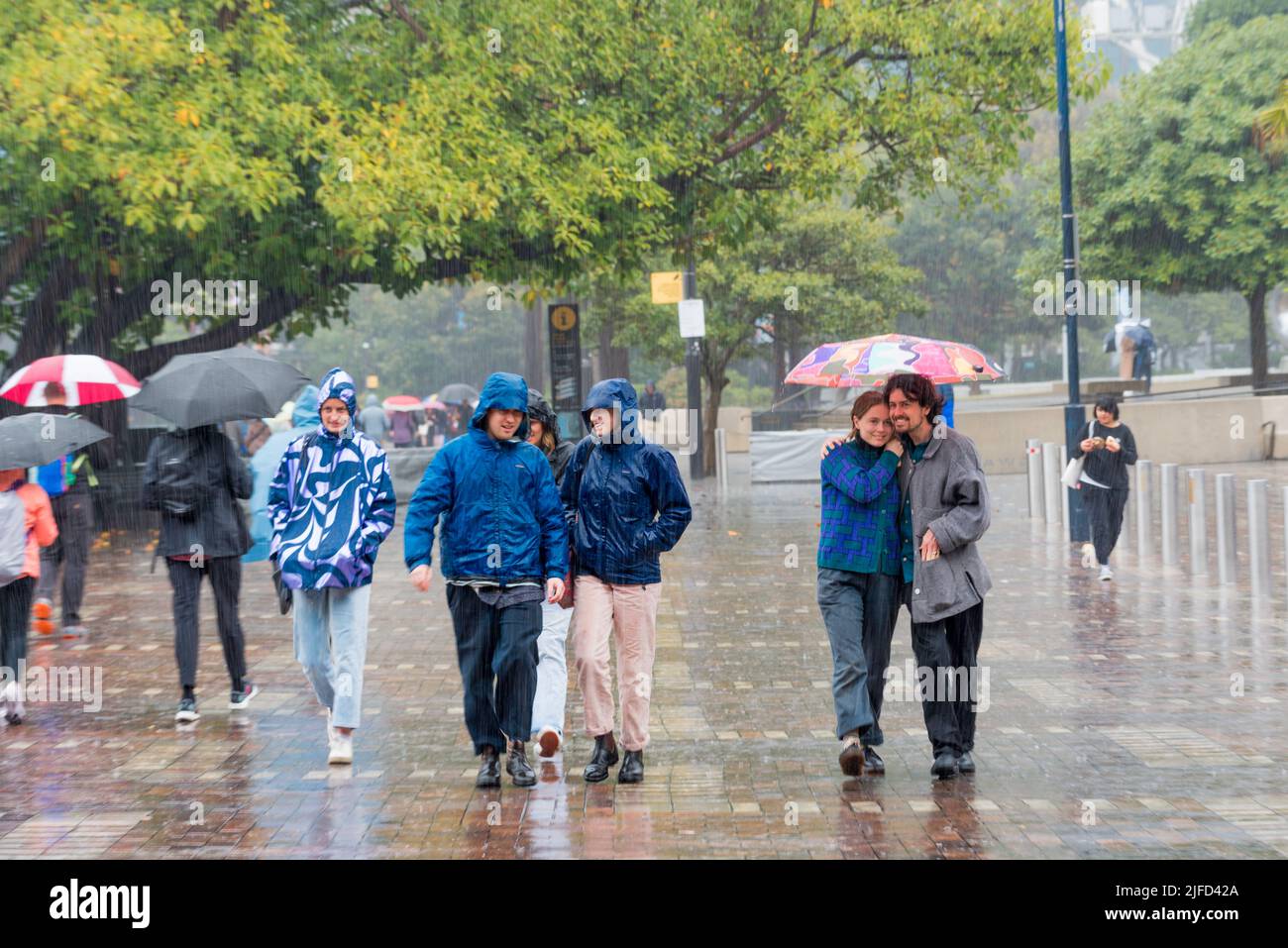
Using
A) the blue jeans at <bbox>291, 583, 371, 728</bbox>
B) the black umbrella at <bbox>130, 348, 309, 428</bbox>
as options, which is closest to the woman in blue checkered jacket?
the blue jeans at <bbox>291, 583, 371, 728</bbox>

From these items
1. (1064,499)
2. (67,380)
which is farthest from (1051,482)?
(67,380)

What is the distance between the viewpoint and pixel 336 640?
7.37 meters

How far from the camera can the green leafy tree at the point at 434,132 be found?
16953 mm

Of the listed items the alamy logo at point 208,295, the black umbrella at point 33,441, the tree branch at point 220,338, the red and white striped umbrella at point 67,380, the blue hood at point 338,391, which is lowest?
the black umbrella at point 33,441

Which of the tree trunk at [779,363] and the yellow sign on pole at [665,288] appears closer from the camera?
the yellow sign on pole at [665,288]

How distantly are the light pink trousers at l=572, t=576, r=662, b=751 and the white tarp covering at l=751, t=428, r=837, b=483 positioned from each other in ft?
62.0

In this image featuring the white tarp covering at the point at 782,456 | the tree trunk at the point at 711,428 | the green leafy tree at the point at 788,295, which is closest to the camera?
the white tarp covering at the point at 782,456

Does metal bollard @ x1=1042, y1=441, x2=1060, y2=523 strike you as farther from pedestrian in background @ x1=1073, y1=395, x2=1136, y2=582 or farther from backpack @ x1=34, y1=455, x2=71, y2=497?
backpack @ x1=34, y1=455, x2=71, y2=497

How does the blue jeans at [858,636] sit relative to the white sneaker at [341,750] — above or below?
above

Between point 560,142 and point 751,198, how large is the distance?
13.1ft

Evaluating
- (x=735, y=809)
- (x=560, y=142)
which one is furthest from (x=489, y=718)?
(x=560, y=142)

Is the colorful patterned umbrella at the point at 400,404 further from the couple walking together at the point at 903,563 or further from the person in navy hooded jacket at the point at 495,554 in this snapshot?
the couple walking together at the point at 903,563
